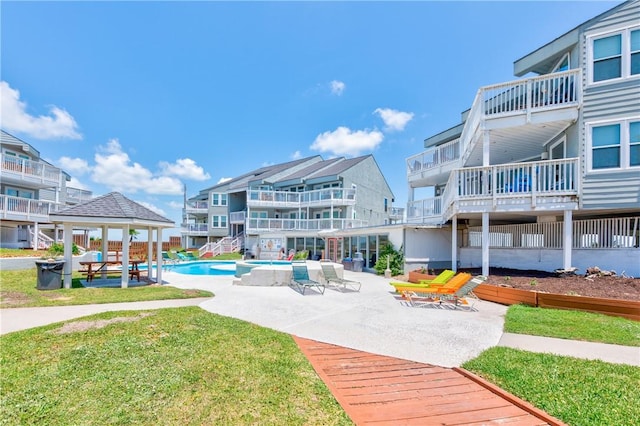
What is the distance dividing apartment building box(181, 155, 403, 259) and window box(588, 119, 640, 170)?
15.4m

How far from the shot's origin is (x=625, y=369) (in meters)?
4.16

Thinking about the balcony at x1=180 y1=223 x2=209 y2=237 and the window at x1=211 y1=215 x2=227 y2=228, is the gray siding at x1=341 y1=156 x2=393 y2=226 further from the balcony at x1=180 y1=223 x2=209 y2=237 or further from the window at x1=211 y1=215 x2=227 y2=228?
the balcony at x1=180 y1=223 x2=209 y2=237

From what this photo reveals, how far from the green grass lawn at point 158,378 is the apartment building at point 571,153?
31.7ft

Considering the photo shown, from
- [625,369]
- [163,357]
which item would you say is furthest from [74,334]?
[625,369]

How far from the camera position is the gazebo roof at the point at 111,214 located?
1024cm

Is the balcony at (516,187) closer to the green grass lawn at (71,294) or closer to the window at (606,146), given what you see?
the window at (606,146)

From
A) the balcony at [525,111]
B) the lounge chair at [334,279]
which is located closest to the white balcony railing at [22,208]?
the lounge chair at [334,279]

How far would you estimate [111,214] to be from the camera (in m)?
10.6

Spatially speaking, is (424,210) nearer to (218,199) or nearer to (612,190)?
(612,190)

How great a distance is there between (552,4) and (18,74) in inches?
922

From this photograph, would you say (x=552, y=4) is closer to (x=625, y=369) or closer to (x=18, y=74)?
(x=625, y=369)

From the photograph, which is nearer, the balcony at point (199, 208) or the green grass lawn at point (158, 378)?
the green grass lawn at point (158, 378)

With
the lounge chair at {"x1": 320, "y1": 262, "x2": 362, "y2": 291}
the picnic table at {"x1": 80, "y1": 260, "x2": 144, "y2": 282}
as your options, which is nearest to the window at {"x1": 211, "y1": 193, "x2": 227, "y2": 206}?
the picnic table at {"x1": 80, "y1": 260, "x2": 144, "y2": 282}

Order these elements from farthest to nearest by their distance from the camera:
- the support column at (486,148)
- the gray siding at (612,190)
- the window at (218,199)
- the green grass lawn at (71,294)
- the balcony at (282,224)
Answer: the window at (218,199), the balcony at (282,224), the support column at (486,148), the gray siding at (612,190), the green grass lawn at (71,294)
